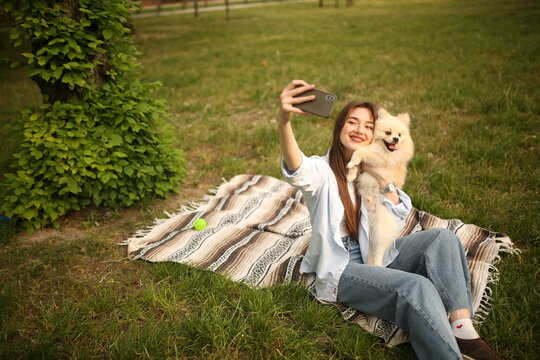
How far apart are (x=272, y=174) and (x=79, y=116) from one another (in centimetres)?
226

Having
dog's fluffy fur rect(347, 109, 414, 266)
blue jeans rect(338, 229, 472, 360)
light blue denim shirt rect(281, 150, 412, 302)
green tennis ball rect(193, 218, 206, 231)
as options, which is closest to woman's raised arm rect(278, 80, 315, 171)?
light blue denim shirt rect(281, 150, 412, 302)

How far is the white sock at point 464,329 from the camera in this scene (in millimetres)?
2219

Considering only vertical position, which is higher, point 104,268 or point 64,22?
point 64,22

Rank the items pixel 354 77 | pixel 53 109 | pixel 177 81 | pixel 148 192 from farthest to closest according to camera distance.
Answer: pixel 177 81 → pixel 354 77 → pixel 148 192 → pixel 53 109

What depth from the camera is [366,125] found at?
263cm

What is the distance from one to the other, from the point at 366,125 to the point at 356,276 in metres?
1.00

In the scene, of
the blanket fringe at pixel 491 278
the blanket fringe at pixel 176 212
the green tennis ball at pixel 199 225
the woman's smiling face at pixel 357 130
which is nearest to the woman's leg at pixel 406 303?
the blanket fringe at pixel 491 278

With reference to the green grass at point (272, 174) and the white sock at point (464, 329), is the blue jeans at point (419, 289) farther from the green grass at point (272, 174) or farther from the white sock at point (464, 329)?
the green grass at point (272, 174)

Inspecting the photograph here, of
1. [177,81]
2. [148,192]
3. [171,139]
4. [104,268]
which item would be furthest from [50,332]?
[177,81]

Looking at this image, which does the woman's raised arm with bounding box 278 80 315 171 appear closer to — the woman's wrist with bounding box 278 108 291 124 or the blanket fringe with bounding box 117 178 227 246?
the woman's wrist with bounding box 278 108 291 124

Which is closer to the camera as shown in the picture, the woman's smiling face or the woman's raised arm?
the woman's raised arm

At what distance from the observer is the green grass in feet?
7.89

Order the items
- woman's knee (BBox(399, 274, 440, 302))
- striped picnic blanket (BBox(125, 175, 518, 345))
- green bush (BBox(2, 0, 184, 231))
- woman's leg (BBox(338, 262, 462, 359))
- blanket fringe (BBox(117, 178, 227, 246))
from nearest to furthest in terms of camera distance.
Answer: woman's leg (BBox(338, 262, 462, 359)) → woman's knee (BBox(399, 274, 440, 302)) → striped picnic blanket (BBox(125, 175, 518, 345)) → green bush (BBox(2, 0, 184, 231)) → blanket fringe (BBox(117, 178, 227, 246))

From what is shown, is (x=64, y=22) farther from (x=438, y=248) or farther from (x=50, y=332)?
(x=438, y=248)
